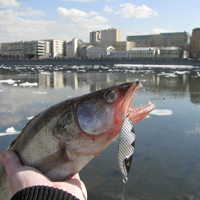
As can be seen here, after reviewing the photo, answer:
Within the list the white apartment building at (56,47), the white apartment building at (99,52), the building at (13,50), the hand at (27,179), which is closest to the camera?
the hand at (27,179)

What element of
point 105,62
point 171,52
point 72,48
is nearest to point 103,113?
point 105,62

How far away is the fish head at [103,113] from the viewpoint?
1163 mm

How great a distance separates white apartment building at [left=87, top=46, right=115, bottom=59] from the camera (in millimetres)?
122062

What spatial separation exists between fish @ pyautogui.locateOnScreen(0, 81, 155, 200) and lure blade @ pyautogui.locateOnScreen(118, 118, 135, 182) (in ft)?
0.19

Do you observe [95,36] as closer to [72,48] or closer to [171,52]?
[72,48]

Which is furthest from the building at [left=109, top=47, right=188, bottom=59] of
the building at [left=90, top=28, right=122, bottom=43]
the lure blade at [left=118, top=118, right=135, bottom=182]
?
the lure blade at [left=118, top=118, right=135, bottom=182]

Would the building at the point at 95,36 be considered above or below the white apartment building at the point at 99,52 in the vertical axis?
above

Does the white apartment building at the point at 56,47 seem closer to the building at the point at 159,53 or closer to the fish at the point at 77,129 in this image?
the building at the point at 159,53

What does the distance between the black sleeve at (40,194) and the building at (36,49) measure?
492 ft

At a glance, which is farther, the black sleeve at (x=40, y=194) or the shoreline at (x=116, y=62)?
the shoreline at (x=116, y=62)

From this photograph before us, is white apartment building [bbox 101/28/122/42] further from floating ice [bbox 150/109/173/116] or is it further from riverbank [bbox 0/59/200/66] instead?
floating ice [bbox 150/109/173/116]

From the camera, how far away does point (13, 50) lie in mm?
154875

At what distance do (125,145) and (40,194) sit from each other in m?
0.50

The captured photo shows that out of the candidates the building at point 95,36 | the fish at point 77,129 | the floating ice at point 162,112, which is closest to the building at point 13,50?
the building at point 95,36
